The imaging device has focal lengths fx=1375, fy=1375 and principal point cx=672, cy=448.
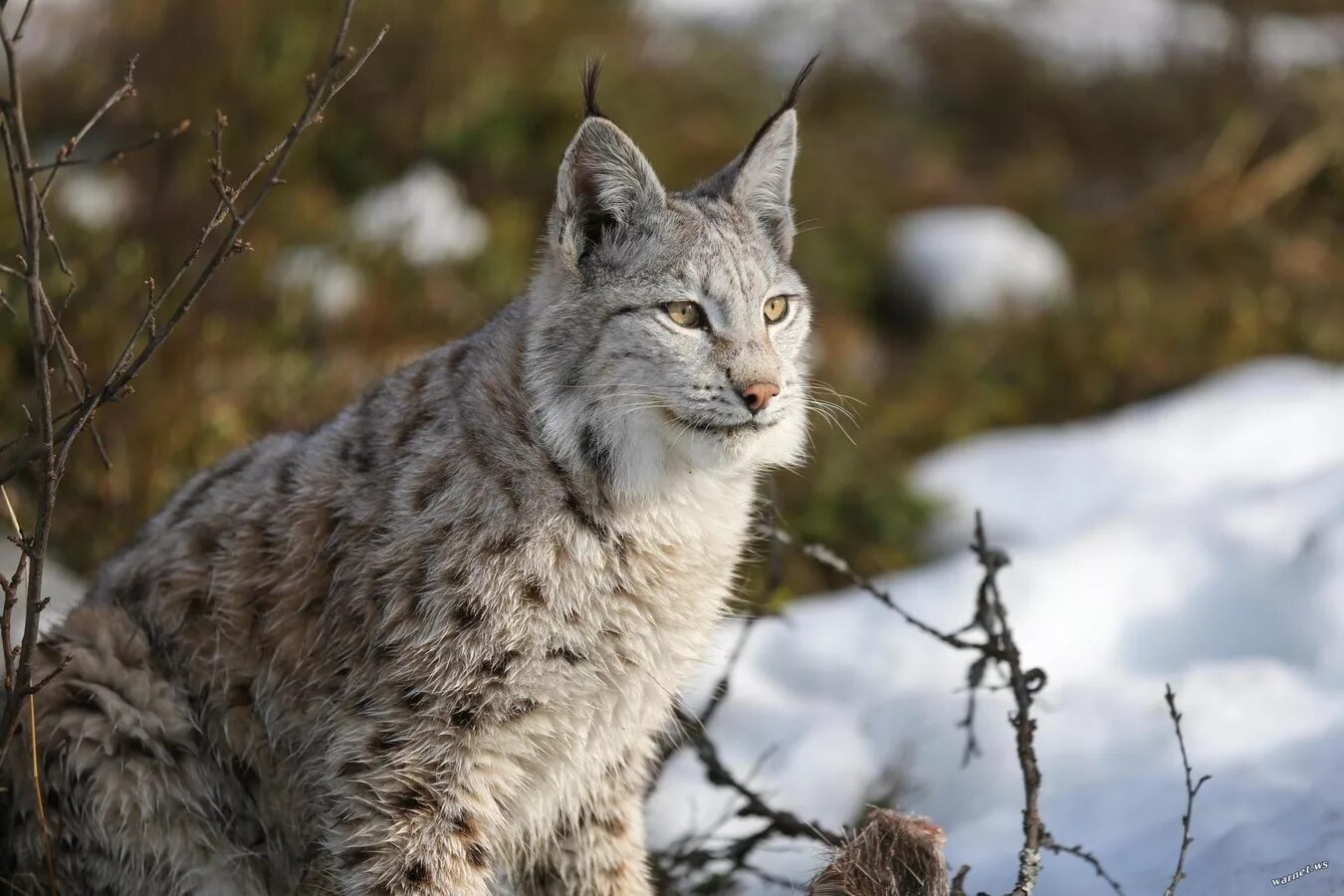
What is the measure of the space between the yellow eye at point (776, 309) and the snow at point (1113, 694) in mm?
1030

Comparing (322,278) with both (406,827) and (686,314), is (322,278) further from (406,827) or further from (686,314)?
(406,827)

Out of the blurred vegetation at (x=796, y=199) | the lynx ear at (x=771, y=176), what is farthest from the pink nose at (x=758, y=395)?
the blurred vegetation at (x=796, y=199)

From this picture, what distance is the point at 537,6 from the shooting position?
9.96 meters

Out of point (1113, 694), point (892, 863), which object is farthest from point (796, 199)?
point (892, 863)

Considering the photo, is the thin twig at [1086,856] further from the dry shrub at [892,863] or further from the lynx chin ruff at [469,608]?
the lynx chin ruff at [469,608]

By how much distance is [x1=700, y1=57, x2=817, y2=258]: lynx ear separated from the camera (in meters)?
3.35

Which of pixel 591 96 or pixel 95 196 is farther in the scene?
pixel 95 196

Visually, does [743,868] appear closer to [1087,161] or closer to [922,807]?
[922,807]

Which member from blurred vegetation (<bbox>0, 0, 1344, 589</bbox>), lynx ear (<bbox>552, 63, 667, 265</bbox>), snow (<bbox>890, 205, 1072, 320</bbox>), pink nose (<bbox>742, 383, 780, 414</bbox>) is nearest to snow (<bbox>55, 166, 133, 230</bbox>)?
blurred vegetation (<bbox>0, 0, 1344, 589</bbox>)

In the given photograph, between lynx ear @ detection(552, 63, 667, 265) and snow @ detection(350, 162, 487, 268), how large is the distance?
453 cm

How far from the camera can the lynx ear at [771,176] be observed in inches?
132

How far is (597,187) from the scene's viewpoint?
322 centimetres

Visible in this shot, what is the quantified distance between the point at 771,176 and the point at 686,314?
602 mm

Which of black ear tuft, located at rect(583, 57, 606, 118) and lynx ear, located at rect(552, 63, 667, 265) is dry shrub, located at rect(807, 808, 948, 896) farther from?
black ear tuft, located at rect(583, 57, 606, 118)
